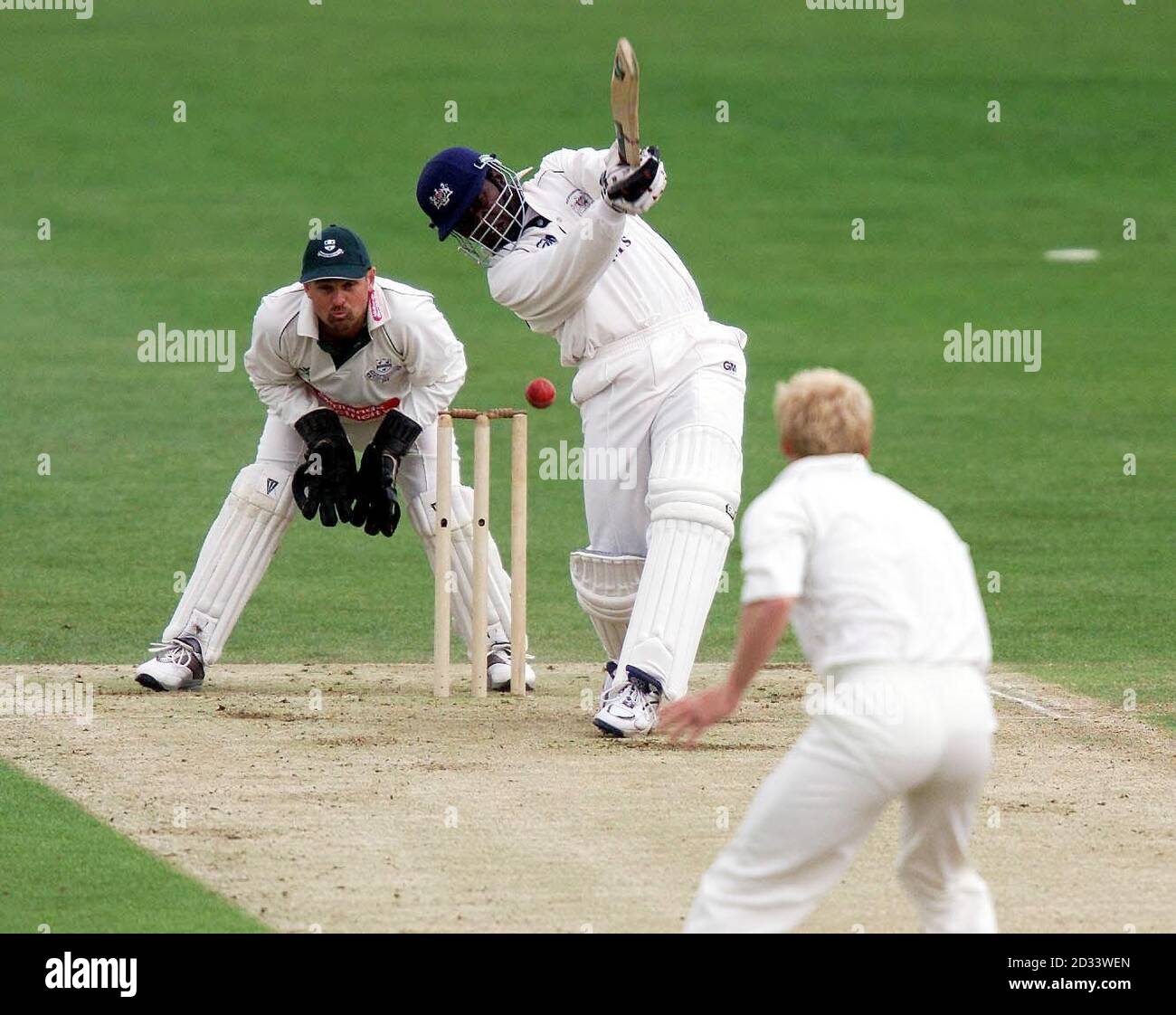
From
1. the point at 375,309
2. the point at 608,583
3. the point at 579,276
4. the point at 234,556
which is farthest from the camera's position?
the point at 234,556

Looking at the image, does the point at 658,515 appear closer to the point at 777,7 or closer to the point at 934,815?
the point at 934,815

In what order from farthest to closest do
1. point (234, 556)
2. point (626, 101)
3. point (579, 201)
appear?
point (234, 556), point (579, 201), point (626, 101)

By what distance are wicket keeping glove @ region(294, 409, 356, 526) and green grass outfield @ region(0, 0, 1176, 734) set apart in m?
1.35

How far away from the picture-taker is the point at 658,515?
837cm

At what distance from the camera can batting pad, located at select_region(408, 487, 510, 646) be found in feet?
32.1

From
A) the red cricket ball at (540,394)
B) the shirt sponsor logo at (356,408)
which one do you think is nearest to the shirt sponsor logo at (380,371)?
the shirt sponsor logo at (356,408)

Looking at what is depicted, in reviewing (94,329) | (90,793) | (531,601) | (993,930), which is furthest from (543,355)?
(993,930)

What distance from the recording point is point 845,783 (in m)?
4.88

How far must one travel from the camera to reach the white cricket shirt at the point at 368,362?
9.45 metres

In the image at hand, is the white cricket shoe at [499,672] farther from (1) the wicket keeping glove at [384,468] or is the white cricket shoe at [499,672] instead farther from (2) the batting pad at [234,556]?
(2) the batting pad at [234,556]

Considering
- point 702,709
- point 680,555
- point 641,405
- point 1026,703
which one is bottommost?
point 1026,703

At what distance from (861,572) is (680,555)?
3.34 meters

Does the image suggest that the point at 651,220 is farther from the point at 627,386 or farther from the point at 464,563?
the point at 627,386

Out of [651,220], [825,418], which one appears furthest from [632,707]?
[651,220]
